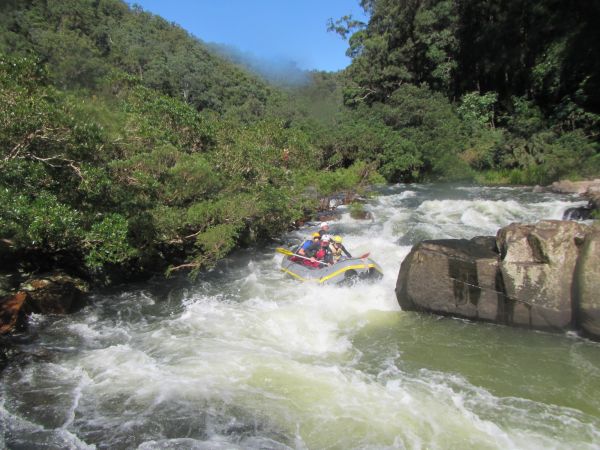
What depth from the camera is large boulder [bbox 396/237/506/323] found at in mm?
7355

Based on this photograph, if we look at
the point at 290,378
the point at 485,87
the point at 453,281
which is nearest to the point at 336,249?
the point at 453,281

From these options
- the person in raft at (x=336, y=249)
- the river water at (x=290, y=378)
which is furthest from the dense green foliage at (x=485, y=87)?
the river water at (x=290, y=378)

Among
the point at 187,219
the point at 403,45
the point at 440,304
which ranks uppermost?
the point at 403,45

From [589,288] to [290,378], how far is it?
181 inches

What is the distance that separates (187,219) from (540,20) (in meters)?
23.9

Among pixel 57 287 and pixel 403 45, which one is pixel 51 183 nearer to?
pixel 57 287

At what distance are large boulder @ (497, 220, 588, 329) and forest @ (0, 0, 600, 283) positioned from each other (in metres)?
5.41

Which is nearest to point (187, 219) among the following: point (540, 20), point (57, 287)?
point (57, 287)

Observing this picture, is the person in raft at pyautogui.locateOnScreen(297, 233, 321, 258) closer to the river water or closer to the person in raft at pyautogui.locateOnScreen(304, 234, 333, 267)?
the person in raft at pyautogui.locateOnScreen(304, 234, 333, 267)

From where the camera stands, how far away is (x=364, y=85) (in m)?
33.4

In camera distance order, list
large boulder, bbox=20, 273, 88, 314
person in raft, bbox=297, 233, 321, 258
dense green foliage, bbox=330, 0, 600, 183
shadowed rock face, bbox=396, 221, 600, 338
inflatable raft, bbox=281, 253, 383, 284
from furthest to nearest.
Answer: dense green foliage, bbox=330, 0, 600, 183
person in raft, bbox=297, 233, 321, 258
inflatable raft, bbox=281, 253, 383, 284
large boulder, bbox=20, 273, 88, 314
shadowed rock face, bbox=396, 221, 600, 338

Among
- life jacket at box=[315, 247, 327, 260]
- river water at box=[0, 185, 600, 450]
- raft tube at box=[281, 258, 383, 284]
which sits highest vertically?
Result: life jacket at box=[315, 247, 327, 260]

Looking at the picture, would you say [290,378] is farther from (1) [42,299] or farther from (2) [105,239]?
(1) [42,299]

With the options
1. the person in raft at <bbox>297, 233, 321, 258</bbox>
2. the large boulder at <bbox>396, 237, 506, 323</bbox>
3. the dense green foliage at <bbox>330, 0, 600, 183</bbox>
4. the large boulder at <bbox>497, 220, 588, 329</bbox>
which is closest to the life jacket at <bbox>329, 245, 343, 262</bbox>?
the person in raft at <bbox>297, 233, 321, 258</bbox>
